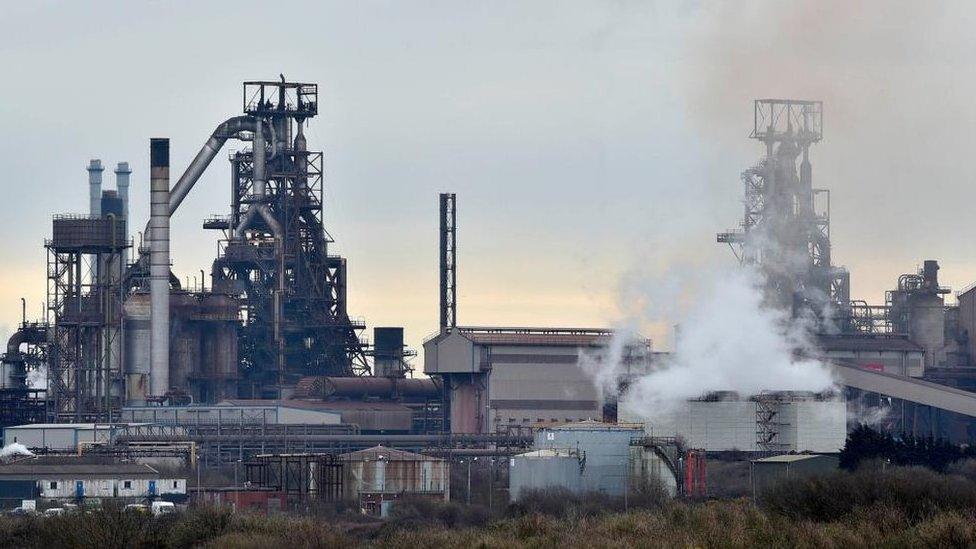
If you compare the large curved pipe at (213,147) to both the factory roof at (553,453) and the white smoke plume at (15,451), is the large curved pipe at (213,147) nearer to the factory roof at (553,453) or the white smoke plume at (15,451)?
the white smoke plume at (15,451)

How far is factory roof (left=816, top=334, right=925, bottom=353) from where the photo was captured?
427 ft

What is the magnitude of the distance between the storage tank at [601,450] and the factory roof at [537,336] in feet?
66.3

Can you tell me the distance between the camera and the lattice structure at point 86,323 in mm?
124125

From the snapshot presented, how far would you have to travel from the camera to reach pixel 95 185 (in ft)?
579

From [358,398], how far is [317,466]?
1270 inches

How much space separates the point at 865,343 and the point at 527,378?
24.0m

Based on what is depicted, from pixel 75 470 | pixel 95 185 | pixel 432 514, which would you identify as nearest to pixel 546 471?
pixel 432 514

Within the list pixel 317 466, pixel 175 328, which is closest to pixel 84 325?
pixel 175 328

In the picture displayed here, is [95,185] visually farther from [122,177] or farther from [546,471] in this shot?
[546,471]

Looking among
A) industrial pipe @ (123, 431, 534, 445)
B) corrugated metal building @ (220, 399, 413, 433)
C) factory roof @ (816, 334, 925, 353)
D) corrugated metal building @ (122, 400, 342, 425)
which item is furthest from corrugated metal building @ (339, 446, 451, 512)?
factory roof @ (816, 334, 925, 353)

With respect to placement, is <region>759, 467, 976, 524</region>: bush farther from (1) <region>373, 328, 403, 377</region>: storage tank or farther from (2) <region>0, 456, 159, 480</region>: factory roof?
(1) <region>373, 328, 403, 377</region>: storage tank

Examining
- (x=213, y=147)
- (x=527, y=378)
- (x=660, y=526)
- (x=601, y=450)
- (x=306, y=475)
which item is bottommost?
(x=660, y=526)

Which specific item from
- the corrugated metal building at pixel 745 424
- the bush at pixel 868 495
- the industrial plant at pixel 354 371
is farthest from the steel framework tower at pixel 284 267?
the bush at pixel 868 495

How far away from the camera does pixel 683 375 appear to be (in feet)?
350
